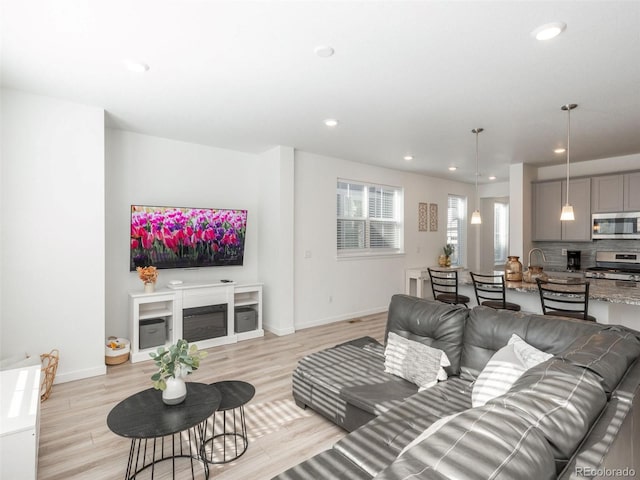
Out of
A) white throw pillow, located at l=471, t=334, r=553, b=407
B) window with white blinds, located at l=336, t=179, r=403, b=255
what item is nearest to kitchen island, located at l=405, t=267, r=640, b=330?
white throw pillow, located at l=471, t=334, r=553, b=407

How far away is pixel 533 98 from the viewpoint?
3.12m

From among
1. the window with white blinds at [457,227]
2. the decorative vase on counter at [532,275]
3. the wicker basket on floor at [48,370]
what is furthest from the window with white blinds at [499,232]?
the wicker basket on floor at [48,370]

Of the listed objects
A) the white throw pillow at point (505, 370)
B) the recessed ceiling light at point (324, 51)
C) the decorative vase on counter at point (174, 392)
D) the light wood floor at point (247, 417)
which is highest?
the recessed ceiling light at point (324, 51)

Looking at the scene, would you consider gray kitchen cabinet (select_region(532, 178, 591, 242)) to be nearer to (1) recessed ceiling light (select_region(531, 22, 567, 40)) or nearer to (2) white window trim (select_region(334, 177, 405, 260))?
(2) white window trim (select_region(334, 177, 405, 260))

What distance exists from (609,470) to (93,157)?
13.9 ft

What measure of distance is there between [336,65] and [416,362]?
220cm

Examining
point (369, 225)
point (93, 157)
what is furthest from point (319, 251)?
point (93, 157)

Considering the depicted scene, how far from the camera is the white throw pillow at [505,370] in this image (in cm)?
178

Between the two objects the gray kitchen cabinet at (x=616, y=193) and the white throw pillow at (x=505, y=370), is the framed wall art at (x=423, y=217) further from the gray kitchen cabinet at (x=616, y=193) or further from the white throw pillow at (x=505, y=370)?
the white throw pillow at (x=505, y=370)

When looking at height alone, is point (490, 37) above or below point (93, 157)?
above

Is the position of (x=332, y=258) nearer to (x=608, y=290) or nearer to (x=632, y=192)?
(x=608, y=290)

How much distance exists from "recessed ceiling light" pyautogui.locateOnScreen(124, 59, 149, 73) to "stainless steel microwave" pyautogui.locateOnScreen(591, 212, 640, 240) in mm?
6378

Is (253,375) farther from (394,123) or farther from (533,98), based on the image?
(533,98)

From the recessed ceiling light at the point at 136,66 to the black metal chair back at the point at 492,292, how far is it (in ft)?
12.1
